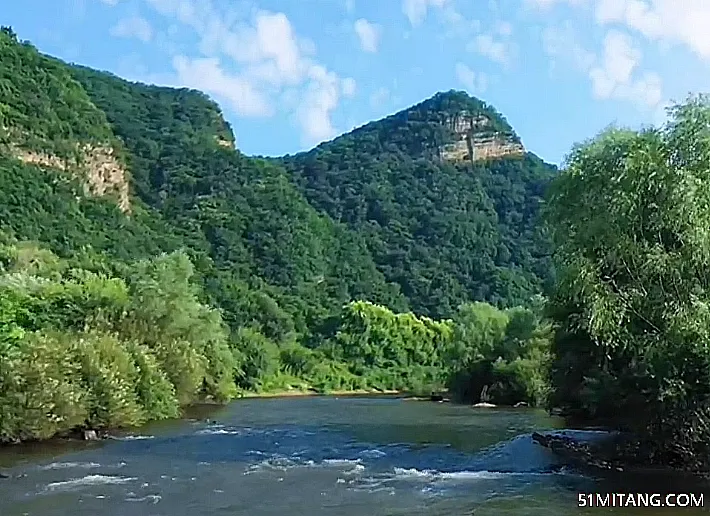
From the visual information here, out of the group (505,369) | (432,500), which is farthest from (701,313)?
(505,369)

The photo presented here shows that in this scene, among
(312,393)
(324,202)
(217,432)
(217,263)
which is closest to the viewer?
(217,432)

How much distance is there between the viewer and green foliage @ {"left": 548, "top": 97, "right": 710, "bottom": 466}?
27.6 metres

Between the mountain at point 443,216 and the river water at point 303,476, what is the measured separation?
10920 centimetres

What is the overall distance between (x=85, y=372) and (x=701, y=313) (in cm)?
2915

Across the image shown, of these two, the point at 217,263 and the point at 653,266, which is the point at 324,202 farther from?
the point at 653,266

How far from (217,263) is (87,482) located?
110508 mm

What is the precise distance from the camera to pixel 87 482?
2969 centimetres

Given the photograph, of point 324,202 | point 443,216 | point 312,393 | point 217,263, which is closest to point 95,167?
point 217,263

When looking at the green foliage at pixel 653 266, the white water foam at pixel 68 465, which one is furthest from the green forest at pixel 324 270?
the white water foam at pixel 68 465

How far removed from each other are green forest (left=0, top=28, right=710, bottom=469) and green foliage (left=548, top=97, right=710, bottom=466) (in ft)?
0.23

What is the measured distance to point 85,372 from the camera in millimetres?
44656

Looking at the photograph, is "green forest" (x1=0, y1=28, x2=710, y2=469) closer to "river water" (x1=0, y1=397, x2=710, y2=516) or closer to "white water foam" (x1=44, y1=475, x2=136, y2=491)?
"river water" (x1=0, y1=397, x2=710, y2=516)

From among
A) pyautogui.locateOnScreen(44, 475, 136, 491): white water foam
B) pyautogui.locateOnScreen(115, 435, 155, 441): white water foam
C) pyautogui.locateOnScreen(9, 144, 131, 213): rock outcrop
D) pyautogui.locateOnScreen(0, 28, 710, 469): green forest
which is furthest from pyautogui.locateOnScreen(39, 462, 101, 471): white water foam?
pyautogui.locateOnScreen(9, 144, 131, 213): rock outcrop

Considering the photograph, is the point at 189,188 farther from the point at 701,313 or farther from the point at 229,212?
the point at 701,313
